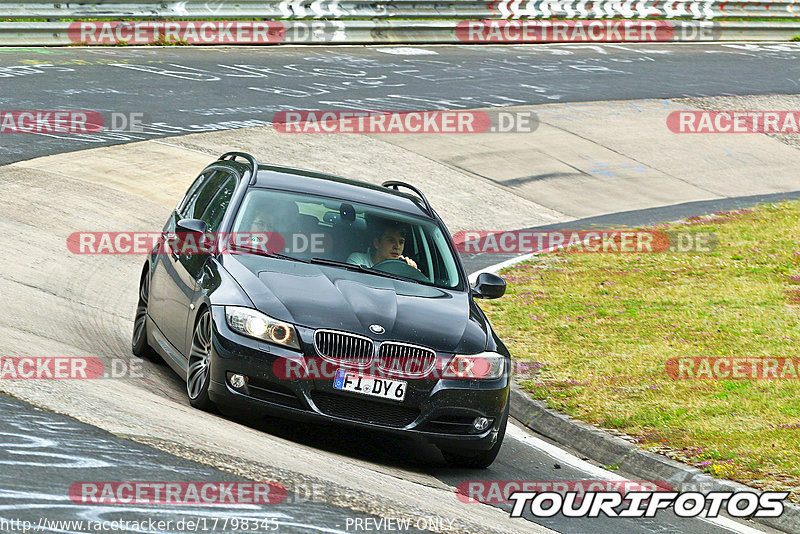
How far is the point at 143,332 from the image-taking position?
30.1 feet

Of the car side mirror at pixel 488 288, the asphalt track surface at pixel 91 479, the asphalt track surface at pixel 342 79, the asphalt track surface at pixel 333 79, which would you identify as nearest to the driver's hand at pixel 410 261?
the car side mirror at pixel 488 288

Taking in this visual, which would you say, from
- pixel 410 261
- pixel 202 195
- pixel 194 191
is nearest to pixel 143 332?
pixel 202 195

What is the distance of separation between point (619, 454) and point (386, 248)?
2.22 m

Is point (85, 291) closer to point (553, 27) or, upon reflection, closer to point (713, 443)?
point (713, 443)

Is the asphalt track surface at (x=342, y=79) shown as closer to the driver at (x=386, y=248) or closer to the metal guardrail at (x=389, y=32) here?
the metal guardrail at (x=389, y=32)

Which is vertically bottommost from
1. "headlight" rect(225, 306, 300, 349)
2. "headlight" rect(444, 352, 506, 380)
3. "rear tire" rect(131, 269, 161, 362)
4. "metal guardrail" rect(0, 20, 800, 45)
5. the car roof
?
"rear tire" rect(131, 269, 161, 362)

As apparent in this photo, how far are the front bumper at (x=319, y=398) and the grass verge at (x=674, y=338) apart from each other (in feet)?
5.98

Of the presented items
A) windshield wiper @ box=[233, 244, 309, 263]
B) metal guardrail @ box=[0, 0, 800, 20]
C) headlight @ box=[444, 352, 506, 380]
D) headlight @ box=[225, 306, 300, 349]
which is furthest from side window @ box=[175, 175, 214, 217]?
metal guardrail @ box=[0, 0, 800, 20]

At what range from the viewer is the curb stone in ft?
24.6

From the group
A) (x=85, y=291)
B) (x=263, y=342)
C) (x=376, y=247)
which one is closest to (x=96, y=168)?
(x=85, y=291)

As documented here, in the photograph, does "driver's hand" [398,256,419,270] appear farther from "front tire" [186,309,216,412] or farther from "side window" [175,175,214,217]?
"side window" [175,175,214,217]

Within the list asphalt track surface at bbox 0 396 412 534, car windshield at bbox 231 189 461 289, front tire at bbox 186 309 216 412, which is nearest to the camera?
asphalt track surface at bbox 0 396 412 534

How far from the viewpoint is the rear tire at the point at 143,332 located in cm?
916

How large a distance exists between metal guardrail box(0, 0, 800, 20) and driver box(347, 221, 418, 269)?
16271mm
